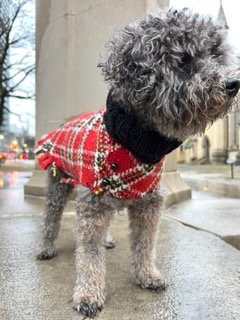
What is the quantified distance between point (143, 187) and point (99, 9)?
3965 mm

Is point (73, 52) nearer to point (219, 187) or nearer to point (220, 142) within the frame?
point (219, 187)

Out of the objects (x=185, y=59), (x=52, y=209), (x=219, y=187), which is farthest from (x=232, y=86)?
(x=219, y=187)

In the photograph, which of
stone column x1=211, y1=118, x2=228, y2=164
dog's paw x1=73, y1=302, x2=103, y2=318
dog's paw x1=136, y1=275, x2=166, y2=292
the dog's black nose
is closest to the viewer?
the dog's black nose

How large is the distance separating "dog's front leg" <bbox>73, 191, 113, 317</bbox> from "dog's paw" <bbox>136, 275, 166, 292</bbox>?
368 mm

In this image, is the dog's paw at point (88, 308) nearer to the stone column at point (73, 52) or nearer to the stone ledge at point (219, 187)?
the stone column at point (73, 52)

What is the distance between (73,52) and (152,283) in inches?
165

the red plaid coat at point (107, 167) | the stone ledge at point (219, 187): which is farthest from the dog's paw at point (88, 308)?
the stone ledge at point (219, 187)

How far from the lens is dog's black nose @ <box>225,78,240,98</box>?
2.42 metres

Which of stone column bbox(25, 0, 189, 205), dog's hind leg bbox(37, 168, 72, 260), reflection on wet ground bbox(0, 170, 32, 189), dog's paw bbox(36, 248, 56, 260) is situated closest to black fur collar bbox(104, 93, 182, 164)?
dog's hind leg bbox(37, 168, 72, 260)

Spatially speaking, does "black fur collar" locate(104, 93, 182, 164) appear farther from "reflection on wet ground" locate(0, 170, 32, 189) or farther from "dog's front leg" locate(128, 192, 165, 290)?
"reflection on wet ground" locate(0, 170, 32, 189)

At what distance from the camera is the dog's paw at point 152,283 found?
3.22 m

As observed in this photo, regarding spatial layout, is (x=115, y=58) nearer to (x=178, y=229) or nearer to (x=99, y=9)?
(x=178, y=229)

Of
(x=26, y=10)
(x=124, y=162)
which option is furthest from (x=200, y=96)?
(x=26, y=10)

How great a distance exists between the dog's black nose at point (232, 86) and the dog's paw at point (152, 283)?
4.57 ft
